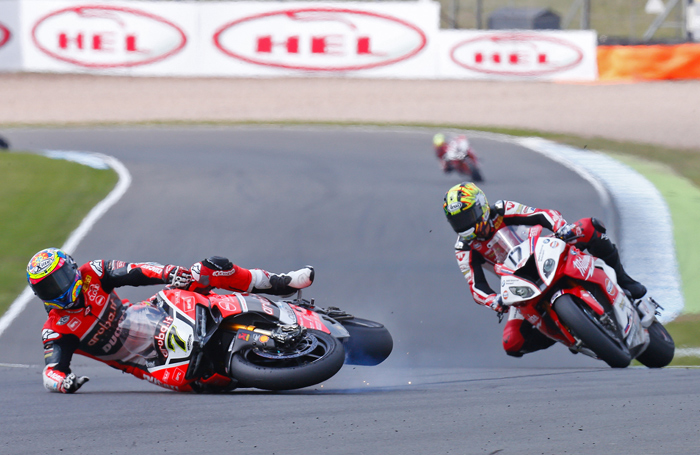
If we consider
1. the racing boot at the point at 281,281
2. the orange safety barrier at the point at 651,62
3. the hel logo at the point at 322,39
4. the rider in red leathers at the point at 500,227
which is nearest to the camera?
the racing boot at the point at 281,281

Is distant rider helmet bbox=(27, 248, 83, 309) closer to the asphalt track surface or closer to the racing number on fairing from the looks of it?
the asphalt track surface

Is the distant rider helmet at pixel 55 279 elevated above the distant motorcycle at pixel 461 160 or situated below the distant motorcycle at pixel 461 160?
above

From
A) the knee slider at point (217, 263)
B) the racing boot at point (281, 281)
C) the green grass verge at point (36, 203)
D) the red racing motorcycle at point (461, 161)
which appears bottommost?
the green grass verge at point (36, 203)

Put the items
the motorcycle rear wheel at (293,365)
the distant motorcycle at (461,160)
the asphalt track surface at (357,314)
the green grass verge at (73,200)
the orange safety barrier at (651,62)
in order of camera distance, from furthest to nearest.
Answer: the orange safety barrier at (651,62) < the distant motorcycle at (461,160) < the green grass verge at (73,200) < the motorcycle rear wheel at (293,365) < the asphalt track surface at (357,314)

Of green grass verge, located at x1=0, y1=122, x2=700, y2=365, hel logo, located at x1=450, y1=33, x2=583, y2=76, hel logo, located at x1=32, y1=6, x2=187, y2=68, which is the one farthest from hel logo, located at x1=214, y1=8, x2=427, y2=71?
green grass verge, located at x1=0, y1=122, x2=700, y2=365

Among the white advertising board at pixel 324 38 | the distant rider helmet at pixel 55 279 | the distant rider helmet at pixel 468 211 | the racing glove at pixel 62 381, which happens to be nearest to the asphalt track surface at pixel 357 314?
the racing glove at pixel 62 381

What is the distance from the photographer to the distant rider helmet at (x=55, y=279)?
5.96 meters

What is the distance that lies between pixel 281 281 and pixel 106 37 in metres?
21.2

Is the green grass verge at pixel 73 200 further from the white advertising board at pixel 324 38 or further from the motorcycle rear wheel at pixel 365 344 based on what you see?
the white advertising board at pixel 324 38

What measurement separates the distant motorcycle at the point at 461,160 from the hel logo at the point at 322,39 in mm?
11394

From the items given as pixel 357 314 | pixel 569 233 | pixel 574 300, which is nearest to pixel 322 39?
pixel 357 314

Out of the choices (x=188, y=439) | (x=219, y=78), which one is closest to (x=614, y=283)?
(x=188, y=439)

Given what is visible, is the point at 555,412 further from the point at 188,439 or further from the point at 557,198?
the point at 557,198

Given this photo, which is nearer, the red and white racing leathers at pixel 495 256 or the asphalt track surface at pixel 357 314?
the asphalt track surface at pixel 357 314
